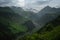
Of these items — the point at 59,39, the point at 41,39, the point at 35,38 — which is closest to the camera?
the point at 59,39

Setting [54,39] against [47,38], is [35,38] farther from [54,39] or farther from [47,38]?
[54,39]

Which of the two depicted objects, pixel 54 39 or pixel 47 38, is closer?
pixel 54 39

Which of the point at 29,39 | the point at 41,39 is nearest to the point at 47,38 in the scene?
the point at 41,39

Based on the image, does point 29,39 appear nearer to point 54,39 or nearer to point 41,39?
point 41,39

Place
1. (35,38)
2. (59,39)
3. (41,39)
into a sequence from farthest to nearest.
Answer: (35,38) → (41,39) → (59,39)

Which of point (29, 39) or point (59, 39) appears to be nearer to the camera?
point (59, 39)

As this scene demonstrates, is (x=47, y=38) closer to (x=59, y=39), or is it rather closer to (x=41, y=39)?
(x=41, y=39)

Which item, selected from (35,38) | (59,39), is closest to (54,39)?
(59,39)

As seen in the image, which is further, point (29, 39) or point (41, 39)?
point (29, 39)
